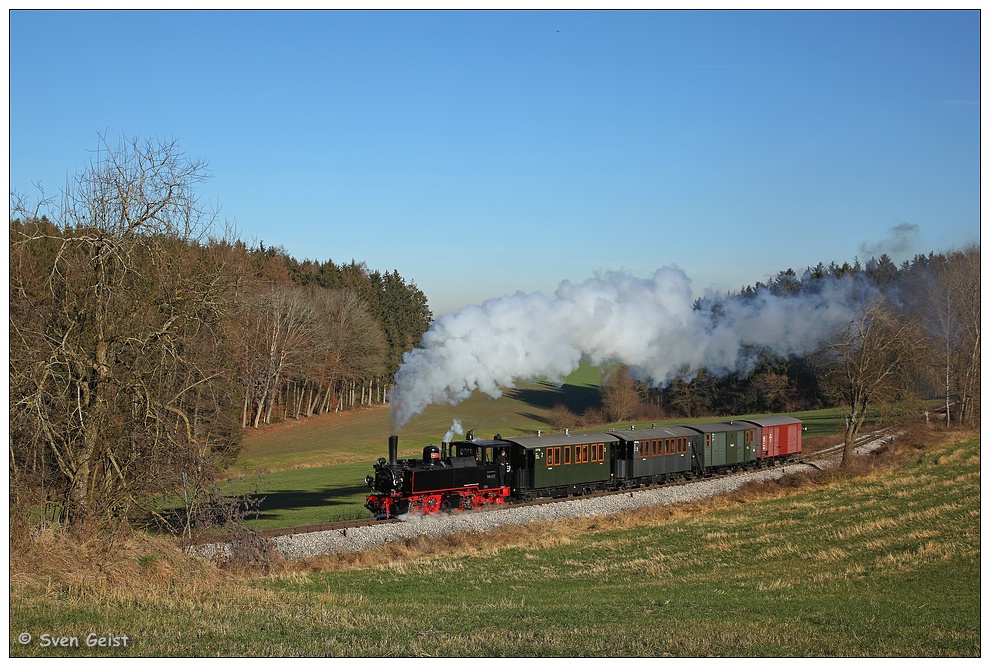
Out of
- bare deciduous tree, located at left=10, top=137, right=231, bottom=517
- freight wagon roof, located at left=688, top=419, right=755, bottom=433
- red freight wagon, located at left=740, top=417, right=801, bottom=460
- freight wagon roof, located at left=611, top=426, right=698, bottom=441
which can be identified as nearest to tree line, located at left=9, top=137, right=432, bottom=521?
bare deciduous tree, located at left=10, top=137, right=231, bottom=517

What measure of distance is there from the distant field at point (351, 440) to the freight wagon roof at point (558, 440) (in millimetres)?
5348

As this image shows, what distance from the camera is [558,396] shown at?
62.6 m

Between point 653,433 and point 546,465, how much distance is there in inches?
280

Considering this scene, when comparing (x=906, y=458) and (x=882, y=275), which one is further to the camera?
(x=882, y=275)

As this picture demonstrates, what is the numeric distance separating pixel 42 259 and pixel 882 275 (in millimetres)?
58581

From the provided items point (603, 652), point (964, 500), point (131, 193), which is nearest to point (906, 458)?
point (964, 500)

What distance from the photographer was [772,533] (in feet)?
81.3

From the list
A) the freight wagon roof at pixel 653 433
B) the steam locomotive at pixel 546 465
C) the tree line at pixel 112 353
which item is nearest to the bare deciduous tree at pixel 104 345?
the tree line at pixel 112 353

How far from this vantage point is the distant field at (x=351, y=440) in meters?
32.5

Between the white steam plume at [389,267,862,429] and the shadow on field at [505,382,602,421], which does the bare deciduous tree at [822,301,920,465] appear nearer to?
the white steam plume at [389,267,862,429]

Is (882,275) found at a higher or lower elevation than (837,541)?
higher

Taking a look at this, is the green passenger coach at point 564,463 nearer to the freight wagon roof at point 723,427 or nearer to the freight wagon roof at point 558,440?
the freight wagon roof at point 558,440

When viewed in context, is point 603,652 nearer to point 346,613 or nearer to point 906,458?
point 346,613

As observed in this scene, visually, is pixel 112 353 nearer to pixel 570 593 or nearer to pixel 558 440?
pixel 570 593
